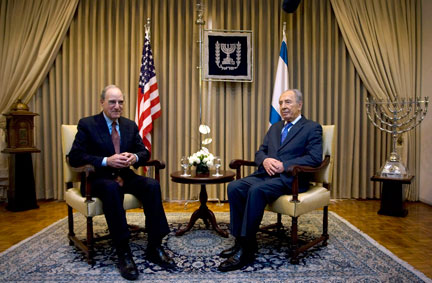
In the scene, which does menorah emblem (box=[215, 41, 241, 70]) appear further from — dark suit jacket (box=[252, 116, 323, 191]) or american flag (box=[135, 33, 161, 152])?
dark suit jacket (box=[252, 116, 323, 191])

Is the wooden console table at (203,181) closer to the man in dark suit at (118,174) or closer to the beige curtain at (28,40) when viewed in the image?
the man in dark suit at (118,174)

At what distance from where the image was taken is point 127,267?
2143 millimetres

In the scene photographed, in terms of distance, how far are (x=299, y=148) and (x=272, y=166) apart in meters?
0.30

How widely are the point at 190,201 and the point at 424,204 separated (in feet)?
10.1

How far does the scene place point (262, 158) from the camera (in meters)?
2.80

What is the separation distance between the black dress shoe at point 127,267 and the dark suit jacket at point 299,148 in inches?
48.4

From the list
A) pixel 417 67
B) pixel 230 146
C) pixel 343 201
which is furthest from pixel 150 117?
pixel 417 67

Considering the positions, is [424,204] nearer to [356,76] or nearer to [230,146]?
[356,76]

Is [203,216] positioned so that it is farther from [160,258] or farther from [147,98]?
[147,98]

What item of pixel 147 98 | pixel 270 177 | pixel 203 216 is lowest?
pixel 203 216

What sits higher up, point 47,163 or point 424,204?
point 47,163

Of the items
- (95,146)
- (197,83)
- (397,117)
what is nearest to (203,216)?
(95,146)

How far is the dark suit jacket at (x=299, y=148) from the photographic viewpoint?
2.59 metres

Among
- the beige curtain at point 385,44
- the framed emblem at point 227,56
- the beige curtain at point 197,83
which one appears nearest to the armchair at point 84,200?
the beige curtain at point 197,83
